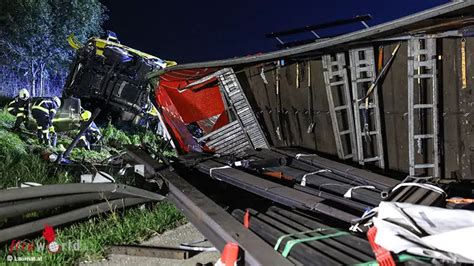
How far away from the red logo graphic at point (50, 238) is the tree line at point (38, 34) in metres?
15.0

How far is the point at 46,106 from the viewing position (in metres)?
10.9

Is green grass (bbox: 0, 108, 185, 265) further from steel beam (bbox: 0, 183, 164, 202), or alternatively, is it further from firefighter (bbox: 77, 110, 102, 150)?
firefighter (bbox: 77, 110, 102, 150)

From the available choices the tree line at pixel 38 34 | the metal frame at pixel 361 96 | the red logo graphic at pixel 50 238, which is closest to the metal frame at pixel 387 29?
the metal frame at pixel 361 96

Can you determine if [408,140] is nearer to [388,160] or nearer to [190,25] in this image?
[388,160]

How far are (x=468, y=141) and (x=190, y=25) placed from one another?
Answer: 74259mm

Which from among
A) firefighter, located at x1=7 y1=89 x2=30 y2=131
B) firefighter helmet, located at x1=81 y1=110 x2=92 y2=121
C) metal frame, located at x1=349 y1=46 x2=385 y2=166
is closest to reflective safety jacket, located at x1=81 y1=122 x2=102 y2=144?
firefighter helmet, located at x1=81 y1=110 x2=92 y2=121

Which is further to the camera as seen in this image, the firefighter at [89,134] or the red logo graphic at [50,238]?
the firefighter at [89,134]

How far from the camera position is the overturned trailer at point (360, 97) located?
464cm

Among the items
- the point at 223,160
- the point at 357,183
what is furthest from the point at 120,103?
the point at 357,183

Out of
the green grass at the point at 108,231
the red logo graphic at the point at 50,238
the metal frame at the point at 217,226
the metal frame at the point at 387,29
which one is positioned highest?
the metal frame at the point at 387,29

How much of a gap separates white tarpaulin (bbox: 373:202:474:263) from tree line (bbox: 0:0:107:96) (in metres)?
17.5

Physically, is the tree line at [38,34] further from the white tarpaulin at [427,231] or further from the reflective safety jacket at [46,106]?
the white tarpaulin at [427,231]

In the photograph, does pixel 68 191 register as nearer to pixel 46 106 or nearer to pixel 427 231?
pixel 427 231

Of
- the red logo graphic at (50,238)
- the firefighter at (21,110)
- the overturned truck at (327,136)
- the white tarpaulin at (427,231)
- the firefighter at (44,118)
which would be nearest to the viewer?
the white tarpaulin at (427,231)
